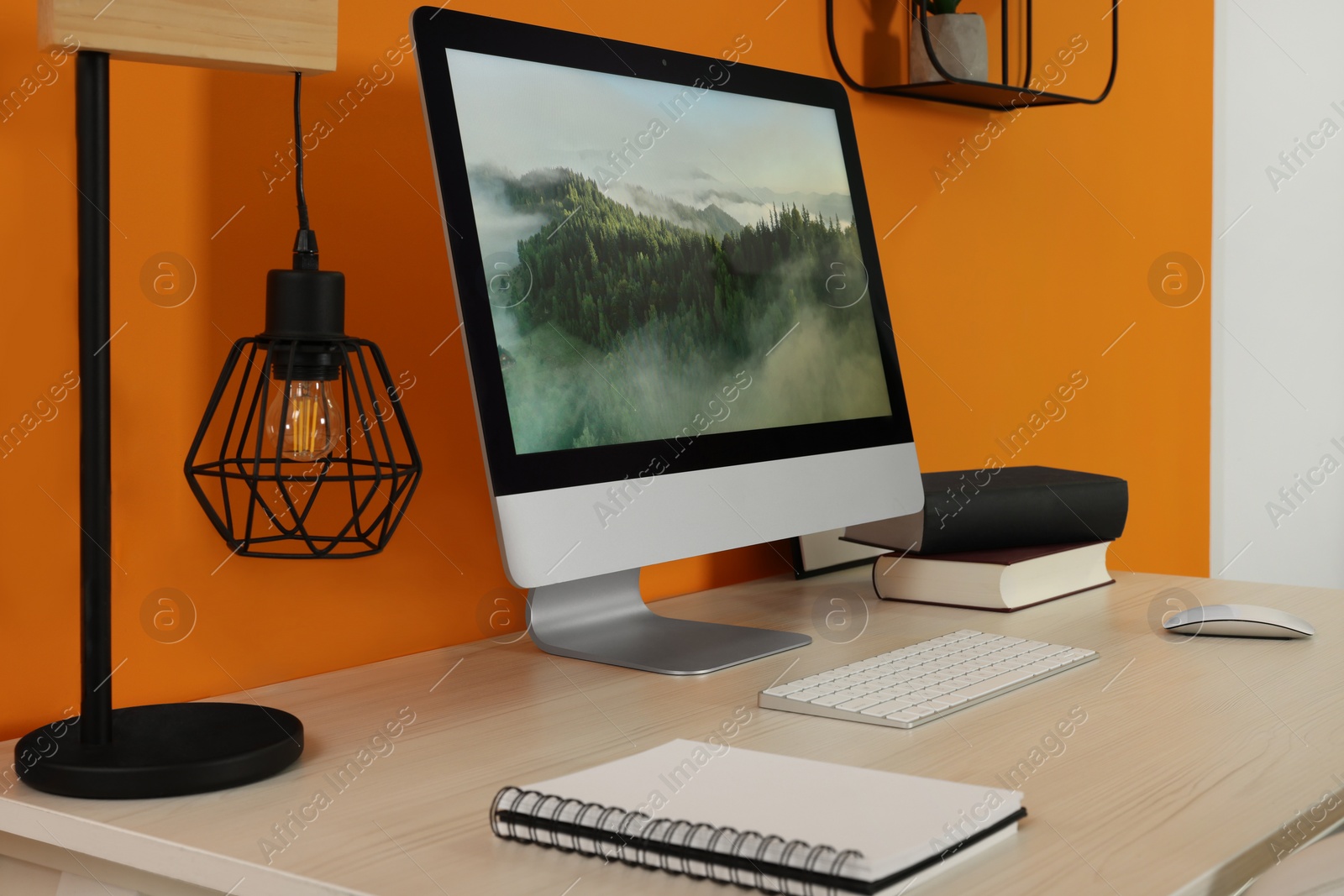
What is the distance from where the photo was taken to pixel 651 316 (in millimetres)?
1063

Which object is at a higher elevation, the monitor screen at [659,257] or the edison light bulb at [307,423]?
the monitor screen at [659,257]

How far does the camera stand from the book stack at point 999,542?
1.30 meters

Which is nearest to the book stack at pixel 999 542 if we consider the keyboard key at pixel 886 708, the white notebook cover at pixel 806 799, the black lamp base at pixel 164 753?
the keyboard key at pixel 886 708

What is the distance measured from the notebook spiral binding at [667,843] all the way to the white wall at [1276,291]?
2.37m

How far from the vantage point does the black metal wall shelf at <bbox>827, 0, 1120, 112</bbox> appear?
1.74 meters

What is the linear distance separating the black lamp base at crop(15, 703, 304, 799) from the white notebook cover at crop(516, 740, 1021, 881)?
201 millimetres

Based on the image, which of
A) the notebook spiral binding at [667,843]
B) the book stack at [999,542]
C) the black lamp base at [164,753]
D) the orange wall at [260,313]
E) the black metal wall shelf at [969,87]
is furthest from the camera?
the black metal wall shelf at [969,87]

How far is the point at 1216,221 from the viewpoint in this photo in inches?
103

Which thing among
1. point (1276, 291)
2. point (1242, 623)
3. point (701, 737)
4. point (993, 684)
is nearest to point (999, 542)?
point (1242, 623)

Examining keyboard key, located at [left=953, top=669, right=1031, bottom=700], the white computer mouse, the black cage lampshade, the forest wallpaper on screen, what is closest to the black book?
the forest wallpaper on screen

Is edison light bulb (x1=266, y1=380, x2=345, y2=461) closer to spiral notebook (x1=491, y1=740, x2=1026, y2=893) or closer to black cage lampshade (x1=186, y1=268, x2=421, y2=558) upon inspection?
black cage lampshade (x1=186, y1=268, x2=421, y2=558)

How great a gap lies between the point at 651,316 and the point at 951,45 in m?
0.97

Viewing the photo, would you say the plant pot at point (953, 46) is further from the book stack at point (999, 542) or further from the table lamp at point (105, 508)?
the table lamp at point (105, 508)

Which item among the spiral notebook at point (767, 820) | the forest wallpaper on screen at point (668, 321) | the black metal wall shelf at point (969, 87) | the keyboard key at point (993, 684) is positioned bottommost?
the keyboard key at point (993, 684)
